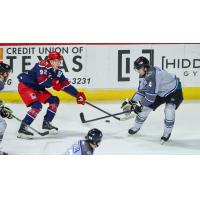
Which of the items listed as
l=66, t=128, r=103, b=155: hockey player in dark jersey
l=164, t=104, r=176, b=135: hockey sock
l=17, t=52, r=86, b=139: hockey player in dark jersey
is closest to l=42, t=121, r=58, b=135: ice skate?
l=17, t=52, r=86, b=139: hockey player in dark jersey

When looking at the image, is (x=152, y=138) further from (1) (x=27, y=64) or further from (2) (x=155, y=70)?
(1) (x=27, y=64)

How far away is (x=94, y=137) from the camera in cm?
455

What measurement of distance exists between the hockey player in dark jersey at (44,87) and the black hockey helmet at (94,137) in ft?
0.96

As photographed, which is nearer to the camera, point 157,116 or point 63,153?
point 63,153

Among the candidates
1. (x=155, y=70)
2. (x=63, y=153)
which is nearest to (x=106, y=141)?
(x=63, y=153)

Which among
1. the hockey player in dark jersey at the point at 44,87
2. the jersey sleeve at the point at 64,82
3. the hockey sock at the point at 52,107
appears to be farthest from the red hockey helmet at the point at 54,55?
the hockey sock at the point at 52,107

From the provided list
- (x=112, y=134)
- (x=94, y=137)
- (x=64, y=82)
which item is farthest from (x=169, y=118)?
(x=64, y=82)

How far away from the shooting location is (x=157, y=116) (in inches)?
191

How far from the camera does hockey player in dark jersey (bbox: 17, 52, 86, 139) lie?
15.7ft

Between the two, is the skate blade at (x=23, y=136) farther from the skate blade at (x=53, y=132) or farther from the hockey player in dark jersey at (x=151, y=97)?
the hockey player in dark jersey at (x=151, y=97)

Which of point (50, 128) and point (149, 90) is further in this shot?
point (149, 90)

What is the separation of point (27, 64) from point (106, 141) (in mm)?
792

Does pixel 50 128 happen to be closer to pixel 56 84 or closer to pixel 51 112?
pixel 51 112

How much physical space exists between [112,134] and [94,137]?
203mm
